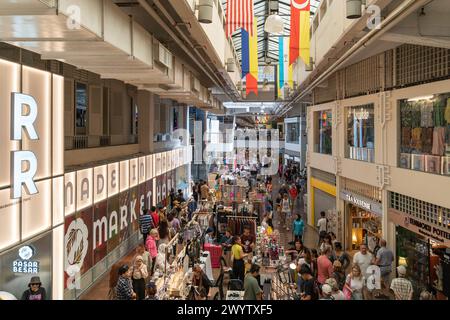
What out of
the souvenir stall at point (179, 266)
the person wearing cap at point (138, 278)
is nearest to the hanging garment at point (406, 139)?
the souvenir stall at point (179, 266)

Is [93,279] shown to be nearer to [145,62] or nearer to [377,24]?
[145,62]

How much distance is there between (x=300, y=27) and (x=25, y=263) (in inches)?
290

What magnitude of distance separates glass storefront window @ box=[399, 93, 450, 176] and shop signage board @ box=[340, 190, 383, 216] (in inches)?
63.5

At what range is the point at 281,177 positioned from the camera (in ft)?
123

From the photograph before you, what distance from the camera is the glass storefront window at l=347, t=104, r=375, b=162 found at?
40.9ft

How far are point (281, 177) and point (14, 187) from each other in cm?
3232

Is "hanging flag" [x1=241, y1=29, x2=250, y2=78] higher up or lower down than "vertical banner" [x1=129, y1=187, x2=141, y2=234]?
higher up

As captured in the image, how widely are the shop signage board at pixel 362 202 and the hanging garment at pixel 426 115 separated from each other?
2.75m

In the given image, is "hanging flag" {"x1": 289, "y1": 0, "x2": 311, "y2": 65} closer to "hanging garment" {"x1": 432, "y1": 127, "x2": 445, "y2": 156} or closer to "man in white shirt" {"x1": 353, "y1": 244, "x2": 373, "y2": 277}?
"hanging garment" {"x1": 432, "y1": 127, "x2": 445, "y2": 156}

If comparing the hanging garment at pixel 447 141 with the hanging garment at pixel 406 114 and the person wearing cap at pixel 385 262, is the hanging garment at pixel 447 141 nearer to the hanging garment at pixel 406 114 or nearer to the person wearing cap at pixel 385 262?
the hanging garment at pixel 406 114

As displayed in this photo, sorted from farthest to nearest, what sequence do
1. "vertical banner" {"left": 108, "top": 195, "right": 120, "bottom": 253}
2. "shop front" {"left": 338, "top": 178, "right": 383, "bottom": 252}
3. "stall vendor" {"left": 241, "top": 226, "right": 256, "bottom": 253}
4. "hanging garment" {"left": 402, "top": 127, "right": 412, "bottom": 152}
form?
1. "shop front" {"left": 338, "top": 178, "right": 383, "bottom": 252}
2. "vertical banner" {"left": 108, "top": 195, "right": 120, "bottom": 253}
3. "stall vendor" {"left": 241, "top": 226, "right": 256, "bottom": 253}
4. "hanging garment" {"left": 402, "top": 127, "right": 412, "bottom": 152}

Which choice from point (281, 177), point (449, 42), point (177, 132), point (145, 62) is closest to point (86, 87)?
point (145, 62)

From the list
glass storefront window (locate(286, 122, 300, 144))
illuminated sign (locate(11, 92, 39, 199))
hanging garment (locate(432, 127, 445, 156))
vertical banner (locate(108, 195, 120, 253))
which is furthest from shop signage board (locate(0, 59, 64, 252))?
glass storefront window (locate(286, 122, 300, 144))

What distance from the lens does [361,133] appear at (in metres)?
13.3
